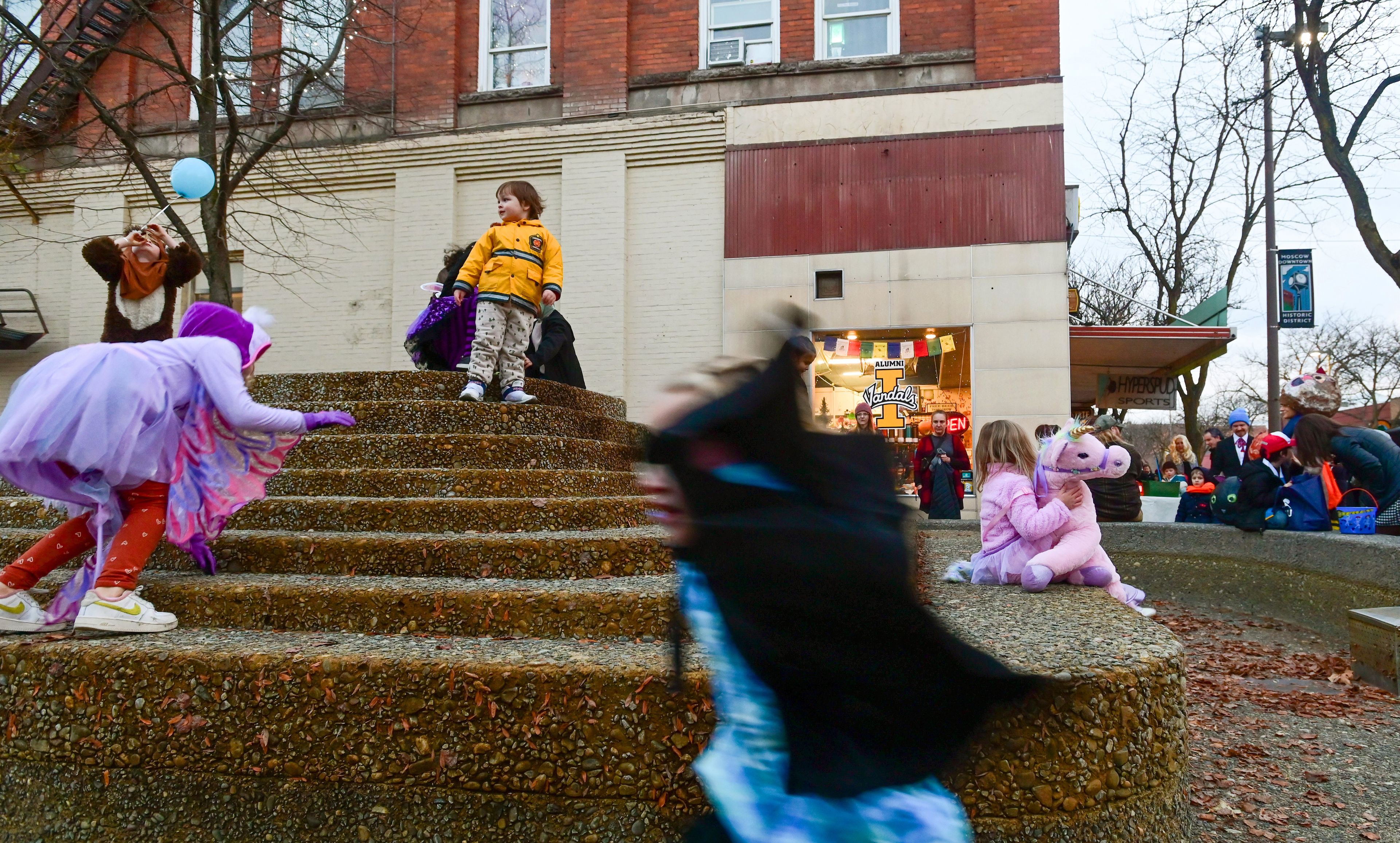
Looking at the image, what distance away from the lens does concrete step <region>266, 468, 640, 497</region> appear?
4.95m

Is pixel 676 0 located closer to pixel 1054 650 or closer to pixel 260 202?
pixel 260 202

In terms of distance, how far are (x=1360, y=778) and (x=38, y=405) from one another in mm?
5420

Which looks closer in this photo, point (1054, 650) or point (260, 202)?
point (1054, 650)

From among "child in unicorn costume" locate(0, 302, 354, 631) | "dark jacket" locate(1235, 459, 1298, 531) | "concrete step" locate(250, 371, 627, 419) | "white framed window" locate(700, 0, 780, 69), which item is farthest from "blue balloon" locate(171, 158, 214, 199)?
"white framed window" locate(700, 0, 780, 69)

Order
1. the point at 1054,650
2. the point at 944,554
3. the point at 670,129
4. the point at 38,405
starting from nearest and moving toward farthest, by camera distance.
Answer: the point at 1054,650
the point at 38,405
the point at 944,554
the point at 670,129

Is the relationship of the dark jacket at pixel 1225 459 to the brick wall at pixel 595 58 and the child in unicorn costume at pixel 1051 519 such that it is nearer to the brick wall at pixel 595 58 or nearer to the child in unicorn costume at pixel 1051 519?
the child in unicorn costume at pixel 1051 519

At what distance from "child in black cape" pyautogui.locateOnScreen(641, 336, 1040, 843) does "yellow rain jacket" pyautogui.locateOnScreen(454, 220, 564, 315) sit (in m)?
5.16

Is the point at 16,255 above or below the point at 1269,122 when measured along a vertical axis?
below

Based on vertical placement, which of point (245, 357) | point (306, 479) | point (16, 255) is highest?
point (16, 255)

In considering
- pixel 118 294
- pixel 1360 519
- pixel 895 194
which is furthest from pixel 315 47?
pixel 1360 519

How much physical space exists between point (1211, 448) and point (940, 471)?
11.7 feet

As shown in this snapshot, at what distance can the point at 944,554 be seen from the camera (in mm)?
6520

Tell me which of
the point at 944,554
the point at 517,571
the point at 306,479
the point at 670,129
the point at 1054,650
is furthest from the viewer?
the point at 670,129

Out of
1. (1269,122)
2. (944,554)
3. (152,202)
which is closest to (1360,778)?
(944,554)
